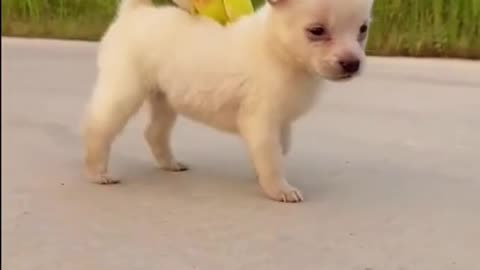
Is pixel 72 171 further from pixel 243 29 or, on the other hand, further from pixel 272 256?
pixel 272 256

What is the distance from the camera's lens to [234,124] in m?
2.49

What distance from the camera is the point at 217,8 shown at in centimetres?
260

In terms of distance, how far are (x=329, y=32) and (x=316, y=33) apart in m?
0.03

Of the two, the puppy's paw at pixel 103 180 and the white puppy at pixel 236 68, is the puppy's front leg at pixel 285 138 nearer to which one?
the white puppy at pixel 236 68

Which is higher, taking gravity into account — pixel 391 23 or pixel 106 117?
pixel 106 117

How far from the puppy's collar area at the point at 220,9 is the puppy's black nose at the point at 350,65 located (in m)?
0.40

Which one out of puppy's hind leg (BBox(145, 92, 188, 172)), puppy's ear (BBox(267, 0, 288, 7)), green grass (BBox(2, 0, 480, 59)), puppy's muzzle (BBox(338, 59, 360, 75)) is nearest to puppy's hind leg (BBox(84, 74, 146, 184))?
puppy's hind leg (BBox(145, 92, 188, 172))

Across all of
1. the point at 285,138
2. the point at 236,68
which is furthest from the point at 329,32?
the point at 285,138

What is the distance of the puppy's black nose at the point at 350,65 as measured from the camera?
7.53ft

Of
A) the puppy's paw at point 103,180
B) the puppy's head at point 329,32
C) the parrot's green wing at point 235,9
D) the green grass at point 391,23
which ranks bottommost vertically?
the green grass at point 391,23

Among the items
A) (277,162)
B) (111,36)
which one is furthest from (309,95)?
(111,36)

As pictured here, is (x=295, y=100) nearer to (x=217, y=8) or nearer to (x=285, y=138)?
(x=285, y=138)

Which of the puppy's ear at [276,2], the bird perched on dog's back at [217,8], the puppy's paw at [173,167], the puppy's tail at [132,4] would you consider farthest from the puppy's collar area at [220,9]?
the puppy's paw at [173,167]

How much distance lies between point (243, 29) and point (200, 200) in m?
0.41
